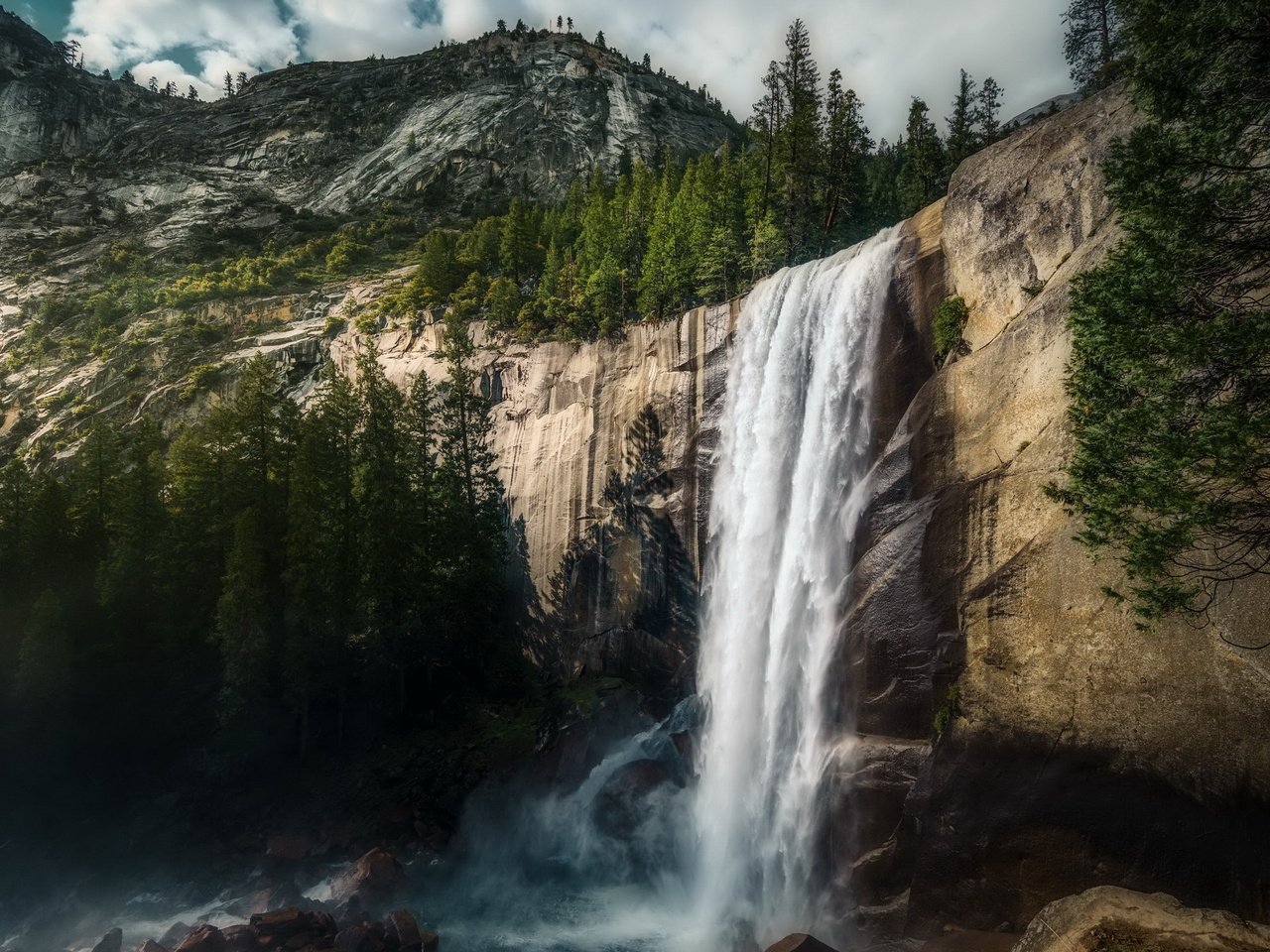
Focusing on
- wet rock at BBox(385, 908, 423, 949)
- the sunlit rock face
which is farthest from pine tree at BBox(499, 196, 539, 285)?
the sunlit rock face

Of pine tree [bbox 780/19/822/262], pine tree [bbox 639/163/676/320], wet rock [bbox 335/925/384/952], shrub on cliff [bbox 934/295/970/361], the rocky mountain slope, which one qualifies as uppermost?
the rocky mountain slope

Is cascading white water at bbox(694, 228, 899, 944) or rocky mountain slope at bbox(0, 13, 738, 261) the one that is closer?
cascading white water at bbox(694, 228, 899, 944)

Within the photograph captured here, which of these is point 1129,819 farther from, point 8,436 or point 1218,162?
point 8,436

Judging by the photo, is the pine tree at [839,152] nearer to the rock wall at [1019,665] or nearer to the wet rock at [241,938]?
the rock wall at [1019,665]

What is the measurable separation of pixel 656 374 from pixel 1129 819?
977 inches

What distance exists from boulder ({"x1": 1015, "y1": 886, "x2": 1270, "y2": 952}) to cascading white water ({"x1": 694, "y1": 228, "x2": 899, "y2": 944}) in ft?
23.6

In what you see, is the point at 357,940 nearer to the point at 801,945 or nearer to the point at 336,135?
the point at 801,945

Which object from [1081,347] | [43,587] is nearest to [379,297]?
[43,587]

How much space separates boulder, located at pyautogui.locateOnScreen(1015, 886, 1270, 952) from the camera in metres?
9.53

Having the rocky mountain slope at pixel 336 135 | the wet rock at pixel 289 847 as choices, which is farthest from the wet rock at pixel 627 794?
the rocky mountain slope at pixel 336 135

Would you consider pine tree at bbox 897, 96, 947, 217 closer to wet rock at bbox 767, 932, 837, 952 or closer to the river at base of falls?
the river at base of falls

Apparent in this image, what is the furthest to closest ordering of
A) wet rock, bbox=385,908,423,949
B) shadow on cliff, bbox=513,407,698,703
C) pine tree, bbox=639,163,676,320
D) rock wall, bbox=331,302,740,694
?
1. pine tree, bbox=639,163,676,320
2. rock wall, bbox=331,302,740,694
3. shadow on cliff, bbox=513,407,698,703
4. wet rock, bbox=385,908,423,949

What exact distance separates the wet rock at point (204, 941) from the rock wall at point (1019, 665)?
54.4 ft

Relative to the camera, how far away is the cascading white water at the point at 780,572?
1925 centimetres
